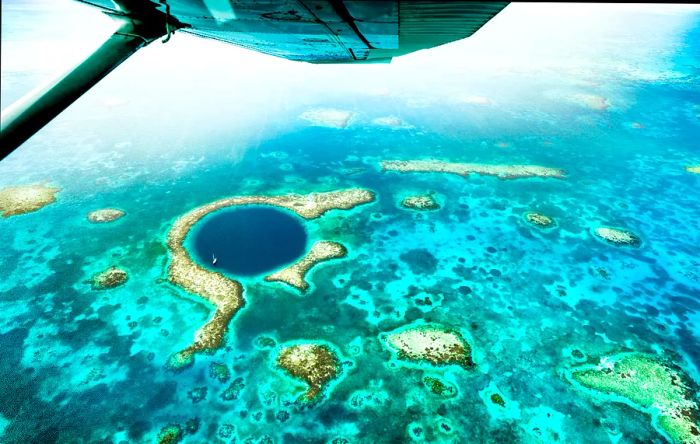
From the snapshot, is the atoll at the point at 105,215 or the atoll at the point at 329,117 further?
the atoll at the point at 329,117

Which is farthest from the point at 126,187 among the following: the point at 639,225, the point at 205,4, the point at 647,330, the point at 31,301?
the point at 639,225

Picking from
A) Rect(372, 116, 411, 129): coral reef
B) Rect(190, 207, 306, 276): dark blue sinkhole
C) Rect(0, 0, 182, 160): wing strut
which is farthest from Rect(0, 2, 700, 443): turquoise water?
Rect(0, 0, 182, 160): wing strut

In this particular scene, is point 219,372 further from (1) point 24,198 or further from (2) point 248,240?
(1) point 24,198

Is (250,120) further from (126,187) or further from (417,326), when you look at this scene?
(417,326)

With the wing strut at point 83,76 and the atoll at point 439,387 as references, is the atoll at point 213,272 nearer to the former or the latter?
the atoll at point 439,387

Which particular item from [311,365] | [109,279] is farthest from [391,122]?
[311,365]

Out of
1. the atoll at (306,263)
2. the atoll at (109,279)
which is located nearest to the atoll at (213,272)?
the atoll at (306,263)
